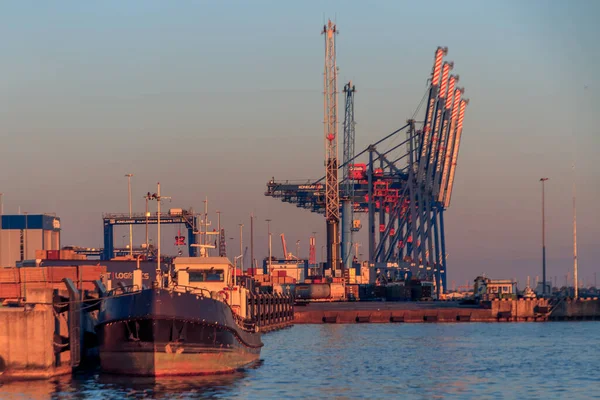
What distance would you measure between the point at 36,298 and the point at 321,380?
13109 mm

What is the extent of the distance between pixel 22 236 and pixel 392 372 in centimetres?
14288

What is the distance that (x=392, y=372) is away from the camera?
5047 cm

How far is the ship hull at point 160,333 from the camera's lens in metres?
41.1

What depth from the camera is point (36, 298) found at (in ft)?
138

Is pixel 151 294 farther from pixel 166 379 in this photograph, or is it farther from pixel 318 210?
pixel 318 210

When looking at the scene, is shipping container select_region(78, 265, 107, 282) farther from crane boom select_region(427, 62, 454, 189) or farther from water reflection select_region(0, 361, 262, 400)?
crane boom select_region(427, 62, 454, 189)

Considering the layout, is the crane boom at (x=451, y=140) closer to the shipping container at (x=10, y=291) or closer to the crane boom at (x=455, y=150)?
the crane boom at (x=455, y=150)

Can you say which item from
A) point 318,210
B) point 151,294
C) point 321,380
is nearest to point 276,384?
point 321,380

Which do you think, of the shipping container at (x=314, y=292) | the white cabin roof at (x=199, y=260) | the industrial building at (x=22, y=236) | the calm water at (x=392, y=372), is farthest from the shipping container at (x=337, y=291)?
the white cabin roof at (x=199, y=260)

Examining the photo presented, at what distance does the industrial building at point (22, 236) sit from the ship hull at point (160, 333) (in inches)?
5646

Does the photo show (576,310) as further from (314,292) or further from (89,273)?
(89,273)

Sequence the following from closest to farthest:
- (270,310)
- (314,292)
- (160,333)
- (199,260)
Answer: (160,333) < (199,260) < (270,310) < (314,292)

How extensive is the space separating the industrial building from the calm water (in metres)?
111

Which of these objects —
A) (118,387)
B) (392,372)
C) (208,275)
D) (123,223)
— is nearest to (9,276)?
(208,275)
